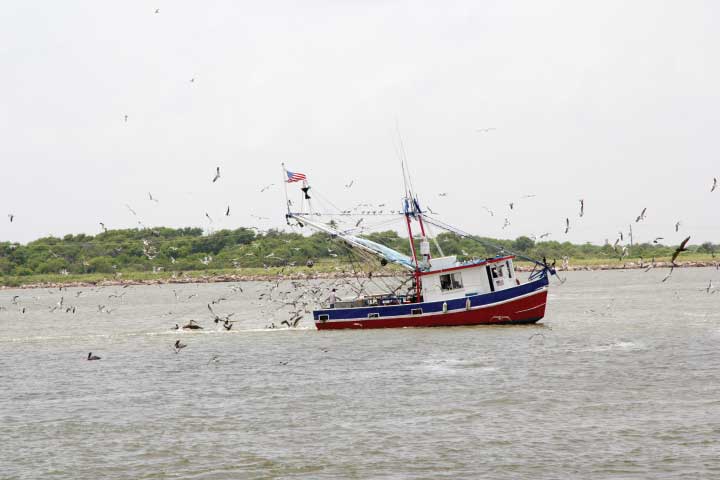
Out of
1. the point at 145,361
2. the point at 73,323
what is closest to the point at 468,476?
the point at 145,361

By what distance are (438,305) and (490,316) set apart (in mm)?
2416

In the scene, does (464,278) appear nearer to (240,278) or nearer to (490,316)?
(490,316)

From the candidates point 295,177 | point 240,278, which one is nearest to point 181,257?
point 240,278

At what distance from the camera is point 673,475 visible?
54.0 ft

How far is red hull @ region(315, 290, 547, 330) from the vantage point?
4134cm

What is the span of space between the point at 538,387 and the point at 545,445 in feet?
22.5

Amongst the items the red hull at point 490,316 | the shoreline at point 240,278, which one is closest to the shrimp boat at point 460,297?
the red hull at point 490,316

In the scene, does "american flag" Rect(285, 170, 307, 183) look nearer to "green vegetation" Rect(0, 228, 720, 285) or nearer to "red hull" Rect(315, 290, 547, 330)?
"red hull" Rect(315, 290, 547, 330)

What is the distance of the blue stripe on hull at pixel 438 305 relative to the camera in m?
41.1

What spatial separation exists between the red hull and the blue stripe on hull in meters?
0.25

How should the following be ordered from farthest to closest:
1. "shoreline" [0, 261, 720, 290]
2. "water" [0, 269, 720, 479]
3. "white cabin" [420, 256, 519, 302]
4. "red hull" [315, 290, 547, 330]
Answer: "shoreline" [0, 261, 720, 290], "red hull" [315, 290, 547, 330], "white cabin" [420, 256, 519, 302], "water" [0, 269, 720, 479]

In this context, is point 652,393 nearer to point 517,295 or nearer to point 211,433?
point 211,433

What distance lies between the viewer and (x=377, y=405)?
2394cm

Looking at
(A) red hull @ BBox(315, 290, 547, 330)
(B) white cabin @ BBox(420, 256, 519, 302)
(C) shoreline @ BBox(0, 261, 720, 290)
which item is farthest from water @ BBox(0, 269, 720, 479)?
(C) shoreline @ BBox(0, 261, 720, 290)
